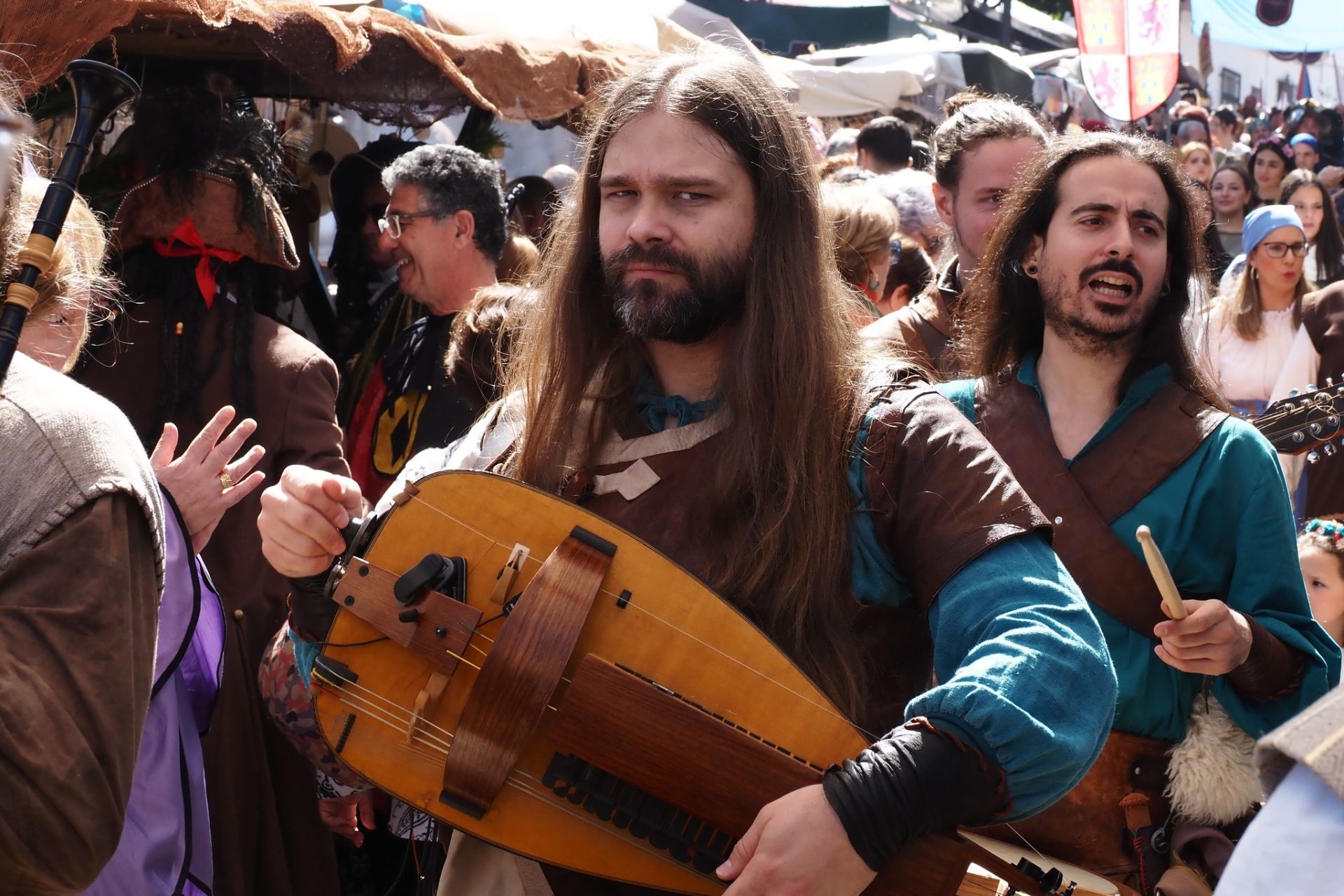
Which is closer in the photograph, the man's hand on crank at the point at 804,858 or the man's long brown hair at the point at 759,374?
the man's hand on crank at the point at 804,858

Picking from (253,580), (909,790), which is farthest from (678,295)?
(253,580)

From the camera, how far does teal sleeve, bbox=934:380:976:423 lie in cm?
306

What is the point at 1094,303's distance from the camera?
2.96m

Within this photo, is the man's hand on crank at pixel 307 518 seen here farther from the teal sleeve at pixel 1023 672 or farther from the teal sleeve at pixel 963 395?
the teal sleeve at pixel 963 395

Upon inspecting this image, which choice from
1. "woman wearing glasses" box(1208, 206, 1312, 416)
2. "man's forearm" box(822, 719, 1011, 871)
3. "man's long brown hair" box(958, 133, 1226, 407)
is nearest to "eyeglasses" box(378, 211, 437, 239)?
"man's long brown hair" box(958, 133, 1226, 407)

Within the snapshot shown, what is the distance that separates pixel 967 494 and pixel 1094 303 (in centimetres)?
123

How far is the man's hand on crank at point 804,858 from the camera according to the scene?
5.29 feet

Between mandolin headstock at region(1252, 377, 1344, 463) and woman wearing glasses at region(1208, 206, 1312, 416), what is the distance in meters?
2.80

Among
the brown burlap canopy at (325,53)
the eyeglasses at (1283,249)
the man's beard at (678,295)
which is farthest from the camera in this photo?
the eyeglasses at (1283,249)

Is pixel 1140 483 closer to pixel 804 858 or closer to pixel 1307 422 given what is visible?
pixel 1307 422

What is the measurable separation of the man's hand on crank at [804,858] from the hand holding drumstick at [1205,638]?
953mm

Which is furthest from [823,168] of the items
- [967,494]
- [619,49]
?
[967,494]

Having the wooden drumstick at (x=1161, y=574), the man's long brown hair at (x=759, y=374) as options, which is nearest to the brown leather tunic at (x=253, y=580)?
the man's long brown hair at (x=759, y=374)

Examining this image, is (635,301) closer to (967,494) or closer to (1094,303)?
(967,494)
